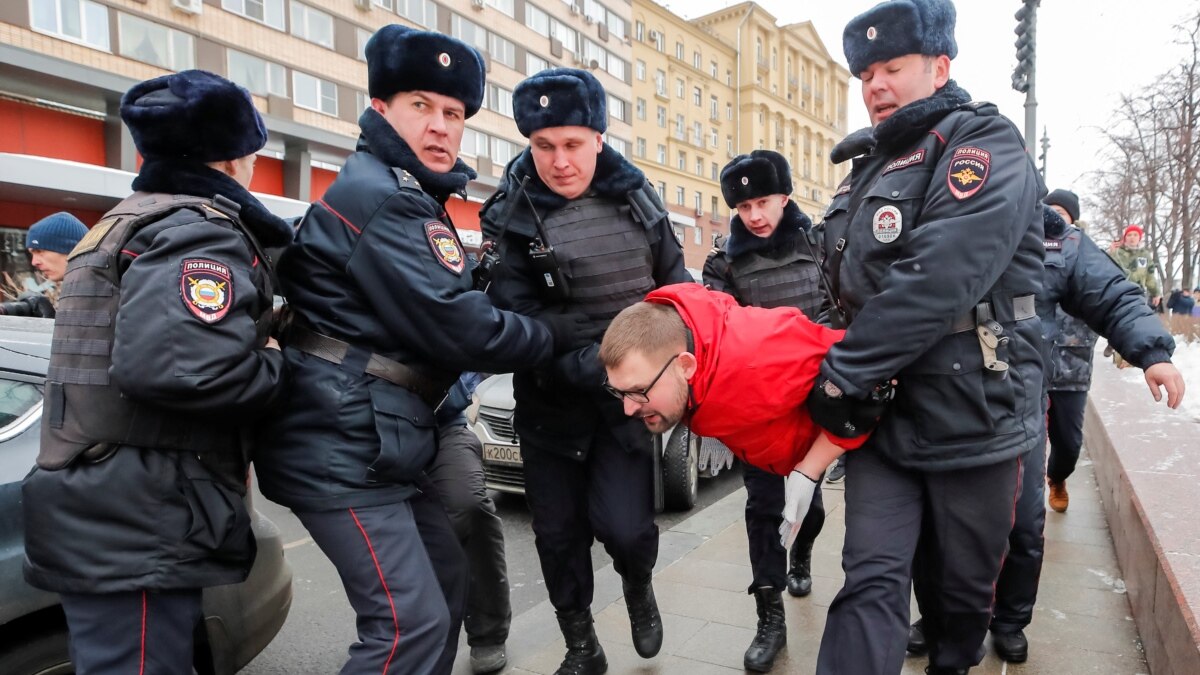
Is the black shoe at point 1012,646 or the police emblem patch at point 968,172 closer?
the police emblem patch at point 968,172

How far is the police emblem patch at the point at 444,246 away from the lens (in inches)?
A: 85.5

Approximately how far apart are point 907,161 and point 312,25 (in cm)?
2754

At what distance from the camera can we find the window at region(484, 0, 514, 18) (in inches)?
1326

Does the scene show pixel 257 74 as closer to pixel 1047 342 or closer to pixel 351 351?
pixel 351 351

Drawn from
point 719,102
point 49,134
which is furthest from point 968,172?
point 719,102

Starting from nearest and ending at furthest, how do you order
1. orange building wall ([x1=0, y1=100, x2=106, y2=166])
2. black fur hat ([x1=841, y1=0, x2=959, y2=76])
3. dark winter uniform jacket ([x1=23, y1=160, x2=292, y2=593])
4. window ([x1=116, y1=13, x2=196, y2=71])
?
1. dark winter uniform jacket ([x1=23, y1=160, x2=292, y2=593])
2. black fur hat ([x1=841, y1=0, x2=959, y2=76])
3. orange building wall ([x1=0, y1=100, x2=106, y2=166])
4. window ([x1=116, y1=13, x2=196, y2=71])

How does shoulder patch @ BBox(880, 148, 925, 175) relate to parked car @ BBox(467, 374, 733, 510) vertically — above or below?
above

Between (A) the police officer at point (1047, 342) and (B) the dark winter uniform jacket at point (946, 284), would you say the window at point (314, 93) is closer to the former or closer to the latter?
(A) the police officer at point (1047, 342)

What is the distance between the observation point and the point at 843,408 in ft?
6.69

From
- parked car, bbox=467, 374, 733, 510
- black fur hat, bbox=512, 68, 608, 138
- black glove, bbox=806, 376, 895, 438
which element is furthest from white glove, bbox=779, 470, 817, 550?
parked car, bbox=467, 374, 733, 510

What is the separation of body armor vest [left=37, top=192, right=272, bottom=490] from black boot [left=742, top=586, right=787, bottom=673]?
2.19 m

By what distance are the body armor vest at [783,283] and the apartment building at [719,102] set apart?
3588cm

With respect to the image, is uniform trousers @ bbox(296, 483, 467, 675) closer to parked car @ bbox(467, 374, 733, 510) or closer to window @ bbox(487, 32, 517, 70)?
parked car @ bbox(467, 374, 733, 510)

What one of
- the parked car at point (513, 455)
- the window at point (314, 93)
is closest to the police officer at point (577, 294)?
the parked car at point (513, 455)
